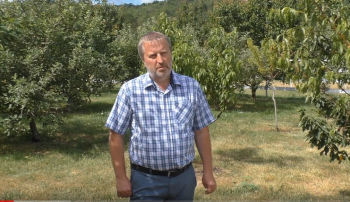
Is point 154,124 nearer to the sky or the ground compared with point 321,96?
nearer to the sky

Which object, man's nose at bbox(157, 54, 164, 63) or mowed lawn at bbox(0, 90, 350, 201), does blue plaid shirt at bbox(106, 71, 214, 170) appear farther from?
mowed lawn at bbox(0, 90, 350, 201)

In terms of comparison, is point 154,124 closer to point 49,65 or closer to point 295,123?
point 49,65

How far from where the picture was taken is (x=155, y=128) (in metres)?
2.86

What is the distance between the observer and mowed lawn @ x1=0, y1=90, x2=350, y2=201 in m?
6.59

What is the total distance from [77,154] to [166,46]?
742 cm

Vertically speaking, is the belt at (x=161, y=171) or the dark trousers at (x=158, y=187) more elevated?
the belt at (x=161, y=171)

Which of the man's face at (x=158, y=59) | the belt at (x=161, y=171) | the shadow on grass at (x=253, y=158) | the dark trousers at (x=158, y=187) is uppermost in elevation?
the man's face at (x=158, y=59)

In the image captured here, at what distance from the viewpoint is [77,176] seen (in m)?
7.80

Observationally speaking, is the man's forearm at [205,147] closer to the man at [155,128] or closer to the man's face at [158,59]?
the man at [155,128]

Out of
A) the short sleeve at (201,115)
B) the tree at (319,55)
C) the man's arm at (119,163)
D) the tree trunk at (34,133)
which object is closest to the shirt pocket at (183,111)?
the short sleeve at (201,115)

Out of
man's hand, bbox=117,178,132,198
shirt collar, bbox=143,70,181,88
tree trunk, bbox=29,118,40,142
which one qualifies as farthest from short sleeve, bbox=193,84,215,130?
tree trunk, bbox=29,118,40,142

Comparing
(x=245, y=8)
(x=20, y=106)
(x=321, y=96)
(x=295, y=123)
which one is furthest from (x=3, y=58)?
(x=245, y=8)

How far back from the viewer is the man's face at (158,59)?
2887mm

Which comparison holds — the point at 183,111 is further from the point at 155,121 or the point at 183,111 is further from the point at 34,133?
the point at 34,133
